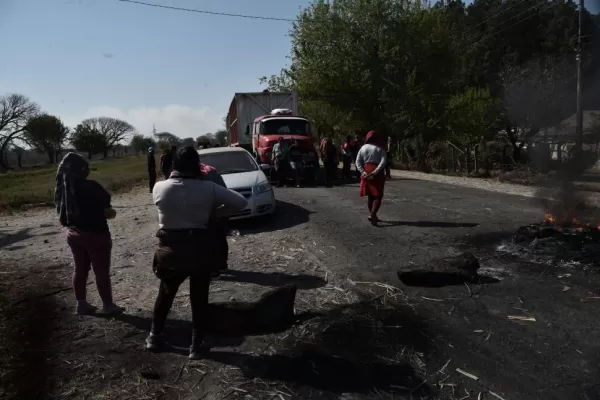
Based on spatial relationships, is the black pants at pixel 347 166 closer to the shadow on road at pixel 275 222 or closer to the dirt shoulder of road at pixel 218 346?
the shadow on road at pixel 275 222

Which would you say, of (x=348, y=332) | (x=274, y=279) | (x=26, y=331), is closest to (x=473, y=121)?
(x=274, y=279)

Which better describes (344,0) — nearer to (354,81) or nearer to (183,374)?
(354,81)

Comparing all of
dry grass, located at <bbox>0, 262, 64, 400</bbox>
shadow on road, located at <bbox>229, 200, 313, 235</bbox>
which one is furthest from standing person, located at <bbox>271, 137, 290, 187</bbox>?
dry grass, located at <bbox>0, 262, 64, 400</bbox>

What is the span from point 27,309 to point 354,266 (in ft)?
13.2

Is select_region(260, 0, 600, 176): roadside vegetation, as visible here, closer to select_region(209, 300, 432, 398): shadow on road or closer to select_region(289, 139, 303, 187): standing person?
select_region(289, 139, 303, 187): standing person

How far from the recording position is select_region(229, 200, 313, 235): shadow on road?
9.43 meters

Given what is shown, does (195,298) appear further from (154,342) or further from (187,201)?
(187,201)

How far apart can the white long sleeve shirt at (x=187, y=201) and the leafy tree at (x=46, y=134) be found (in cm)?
8496

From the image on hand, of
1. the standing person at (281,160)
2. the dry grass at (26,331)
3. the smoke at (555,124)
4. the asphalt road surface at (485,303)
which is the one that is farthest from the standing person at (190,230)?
the standing person at (281,160)

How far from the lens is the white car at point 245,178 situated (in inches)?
379

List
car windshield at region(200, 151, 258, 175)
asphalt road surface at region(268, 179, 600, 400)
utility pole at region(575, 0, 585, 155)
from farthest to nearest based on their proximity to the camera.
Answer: utility pole at region(575, 0, 585, 155) → car windshield at region(200, 151, 258, 175) → asphalt road surface at region(268, 179, 600, 400)

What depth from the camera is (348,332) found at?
4.34 metres

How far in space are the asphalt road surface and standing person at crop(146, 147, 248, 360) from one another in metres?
1.85

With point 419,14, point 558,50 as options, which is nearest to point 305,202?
point 419,14
